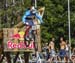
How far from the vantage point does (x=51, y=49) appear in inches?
698

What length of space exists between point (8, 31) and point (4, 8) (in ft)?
67.1

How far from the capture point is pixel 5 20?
102 ft

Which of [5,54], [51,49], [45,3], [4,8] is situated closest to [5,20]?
[4,8]

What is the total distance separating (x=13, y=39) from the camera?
12.0 meters

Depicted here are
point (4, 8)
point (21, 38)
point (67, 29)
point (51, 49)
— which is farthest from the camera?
point (4, 8)

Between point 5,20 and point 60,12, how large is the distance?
439 cm

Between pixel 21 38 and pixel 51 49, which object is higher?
pixel 21 38

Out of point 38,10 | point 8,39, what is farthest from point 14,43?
point 38,10

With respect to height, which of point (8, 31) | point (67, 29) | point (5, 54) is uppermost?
point (8, 31)

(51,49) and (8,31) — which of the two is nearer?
(8,31)

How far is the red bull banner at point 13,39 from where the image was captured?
11758 millimetres

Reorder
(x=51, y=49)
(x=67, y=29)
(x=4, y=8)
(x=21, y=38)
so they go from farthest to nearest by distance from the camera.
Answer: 1. (x=4, y=8)
2. (x=67, y=29)
3. (x=51, y=49)
4. (x=21, y=38)

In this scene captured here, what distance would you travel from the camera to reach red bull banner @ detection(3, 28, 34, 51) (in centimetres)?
1176

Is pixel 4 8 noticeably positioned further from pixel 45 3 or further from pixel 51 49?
pixel 51 49
